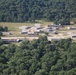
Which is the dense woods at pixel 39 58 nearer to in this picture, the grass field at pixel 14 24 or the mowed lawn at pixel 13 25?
the mowed lawn at pixel 13 25

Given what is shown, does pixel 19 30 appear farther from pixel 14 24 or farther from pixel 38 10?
pixel 38 10

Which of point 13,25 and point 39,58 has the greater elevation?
point 13,25

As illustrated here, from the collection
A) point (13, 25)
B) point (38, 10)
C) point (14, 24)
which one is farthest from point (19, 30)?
point (38, 10)

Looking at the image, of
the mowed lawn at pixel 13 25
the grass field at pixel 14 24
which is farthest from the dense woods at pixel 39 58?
the grass field at pixel 14 24

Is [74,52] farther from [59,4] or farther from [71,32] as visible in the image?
[59,4]

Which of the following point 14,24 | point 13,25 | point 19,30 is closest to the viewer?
point 19,30

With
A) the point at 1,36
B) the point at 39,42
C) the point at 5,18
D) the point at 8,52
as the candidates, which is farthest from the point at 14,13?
the point at 8,52
